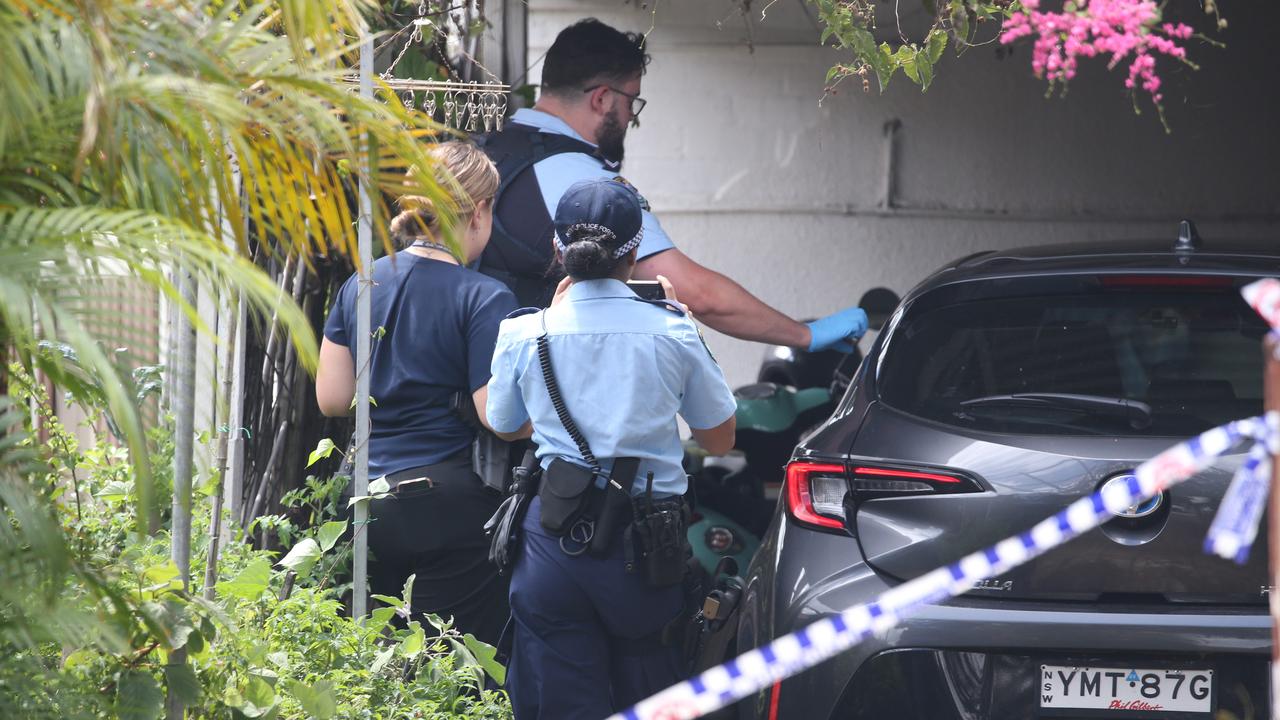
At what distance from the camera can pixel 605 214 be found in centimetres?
329

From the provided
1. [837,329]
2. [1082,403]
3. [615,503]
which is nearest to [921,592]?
[1082,403]

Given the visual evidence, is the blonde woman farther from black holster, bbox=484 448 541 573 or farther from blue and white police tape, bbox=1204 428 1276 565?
blue and white police tape, bbox=1204 428 1276 565

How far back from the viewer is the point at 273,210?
236cm

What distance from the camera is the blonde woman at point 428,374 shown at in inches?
149

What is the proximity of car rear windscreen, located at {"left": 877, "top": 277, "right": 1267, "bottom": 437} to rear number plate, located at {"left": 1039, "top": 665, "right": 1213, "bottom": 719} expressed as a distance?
502mm

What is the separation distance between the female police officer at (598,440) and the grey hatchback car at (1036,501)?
0.97 ft

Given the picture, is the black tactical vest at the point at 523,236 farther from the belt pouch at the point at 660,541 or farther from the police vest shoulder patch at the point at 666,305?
the belt pouch at the point at 660,541

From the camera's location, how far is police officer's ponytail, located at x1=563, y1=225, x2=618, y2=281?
3271mm

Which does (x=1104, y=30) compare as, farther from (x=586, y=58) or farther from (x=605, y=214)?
(x=586, y=58)

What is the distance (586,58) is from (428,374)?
1.49 metres

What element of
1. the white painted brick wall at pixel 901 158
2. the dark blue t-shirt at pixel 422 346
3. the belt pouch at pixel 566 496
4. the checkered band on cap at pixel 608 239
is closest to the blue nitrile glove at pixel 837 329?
the dark blue t-shirt at pixel 422 346

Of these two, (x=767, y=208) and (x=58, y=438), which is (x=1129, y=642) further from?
(x=767, y=208)

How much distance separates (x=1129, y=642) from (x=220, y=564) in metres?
2.28

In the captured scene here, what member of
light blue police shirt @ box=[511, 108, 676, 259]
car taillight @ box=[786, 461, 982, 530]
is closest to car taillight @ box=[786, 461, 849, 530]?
car taillight @ box=[786, 461, 982, 530]
